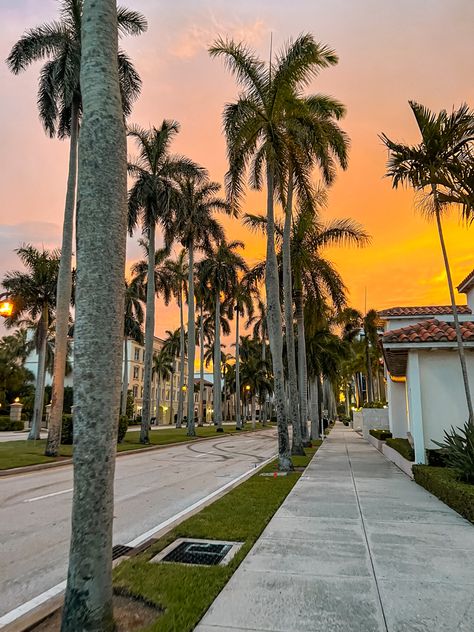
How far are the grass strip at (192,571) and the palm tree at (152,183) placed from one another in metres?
19.7

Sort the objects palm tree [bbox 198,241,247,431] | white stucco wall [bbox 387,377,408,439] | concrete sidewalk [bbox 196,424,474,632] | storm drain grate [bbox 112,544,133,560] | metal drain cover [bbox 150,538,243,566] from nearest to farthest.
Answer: concrete sidewalk [bbox 196,424,474,632] < metal drain cover [bbox 150,538,243,566] < storm drain grate [bbox 112,544,133,560] < white stucco wall [bbox 387,377,408,439] < palm tree [bbox 198,241,247,431]

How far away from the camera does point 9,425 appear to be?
1634 inches

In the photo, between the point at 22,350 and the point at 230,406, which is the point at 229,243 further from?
the point at 230,406

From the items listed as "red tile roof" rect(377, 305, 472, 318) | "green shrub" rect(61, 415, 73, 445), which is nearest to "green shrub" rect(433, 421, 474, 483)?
"red tile roof" rect(377, 305, 472, 318)

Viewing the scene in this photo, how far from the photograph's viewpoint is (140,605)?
Answer: 13.4 feet

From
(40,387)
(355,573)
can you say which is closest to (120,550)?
(355,573)

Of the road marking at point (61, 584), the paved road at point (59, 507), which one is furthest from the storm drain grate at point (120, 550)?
the paved road at point (59, 507)

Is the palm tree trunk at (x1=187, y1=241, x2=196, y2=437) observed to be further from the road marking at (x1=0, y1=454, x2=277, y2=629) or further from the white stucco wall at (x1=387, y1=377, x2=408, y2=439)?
the road marking at (x1=0, y1=454, x2=277, y2=629)

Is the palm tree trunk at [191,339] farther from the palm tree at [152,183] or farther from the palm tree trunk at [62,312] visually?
the palm tree trunk at [62,312]

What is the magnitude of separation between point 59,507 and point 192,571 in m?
5.28

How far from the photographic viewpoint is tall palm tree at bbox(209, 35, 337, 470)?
14594 mm

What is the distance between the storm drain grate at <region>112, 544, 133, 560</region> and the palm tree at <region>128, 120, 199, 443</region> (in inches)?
828

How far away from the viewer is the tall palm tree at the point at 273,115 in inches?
575

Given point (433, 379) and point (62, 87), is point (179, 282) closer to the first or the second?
point (62, 87)
